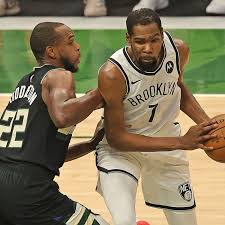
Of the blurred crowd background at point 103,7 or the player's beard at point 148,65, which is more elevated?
the player's beard at point 148,65

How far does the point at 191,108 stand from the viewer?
4.95 m

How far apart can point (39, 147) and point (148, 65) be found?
767mm

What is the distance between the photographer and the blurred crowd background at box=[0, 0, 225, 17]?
11.7m

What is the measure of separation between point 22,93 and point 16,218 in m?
0.64

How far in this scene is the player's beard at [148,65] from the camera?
446cm

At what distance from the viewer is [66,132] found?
4227 millimetres

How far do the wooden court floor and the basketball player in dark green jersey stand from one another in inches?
69.4

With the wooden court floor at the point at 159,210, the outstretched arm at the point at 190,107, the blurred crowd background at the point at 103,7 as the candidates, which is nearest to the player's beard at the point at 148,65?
the outstretched arm at the point at 190,107

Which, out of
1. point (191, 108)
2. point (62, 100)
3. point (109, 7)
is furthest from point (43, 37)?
point (109, 7)

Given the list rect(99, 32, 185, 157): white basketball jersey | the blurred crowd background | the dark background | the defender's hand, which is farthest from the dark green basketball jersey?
the dark background

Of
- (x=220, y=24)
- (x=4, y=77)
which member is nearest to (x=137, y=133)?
(x=4, y=77)

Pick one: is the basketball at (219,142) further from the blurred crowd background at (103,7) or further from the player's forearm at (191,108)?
the blurred crowd background at (103,7)

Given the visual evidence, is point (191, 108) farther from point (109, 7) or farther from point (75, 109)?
point (109, 7)

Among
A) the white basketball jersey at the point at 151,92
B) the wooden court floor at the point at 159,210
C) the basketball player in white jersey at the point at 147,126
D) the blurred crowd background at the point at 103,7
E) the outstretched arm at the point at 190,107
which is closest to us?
the basketball player in white jersey at the point at 147,126
